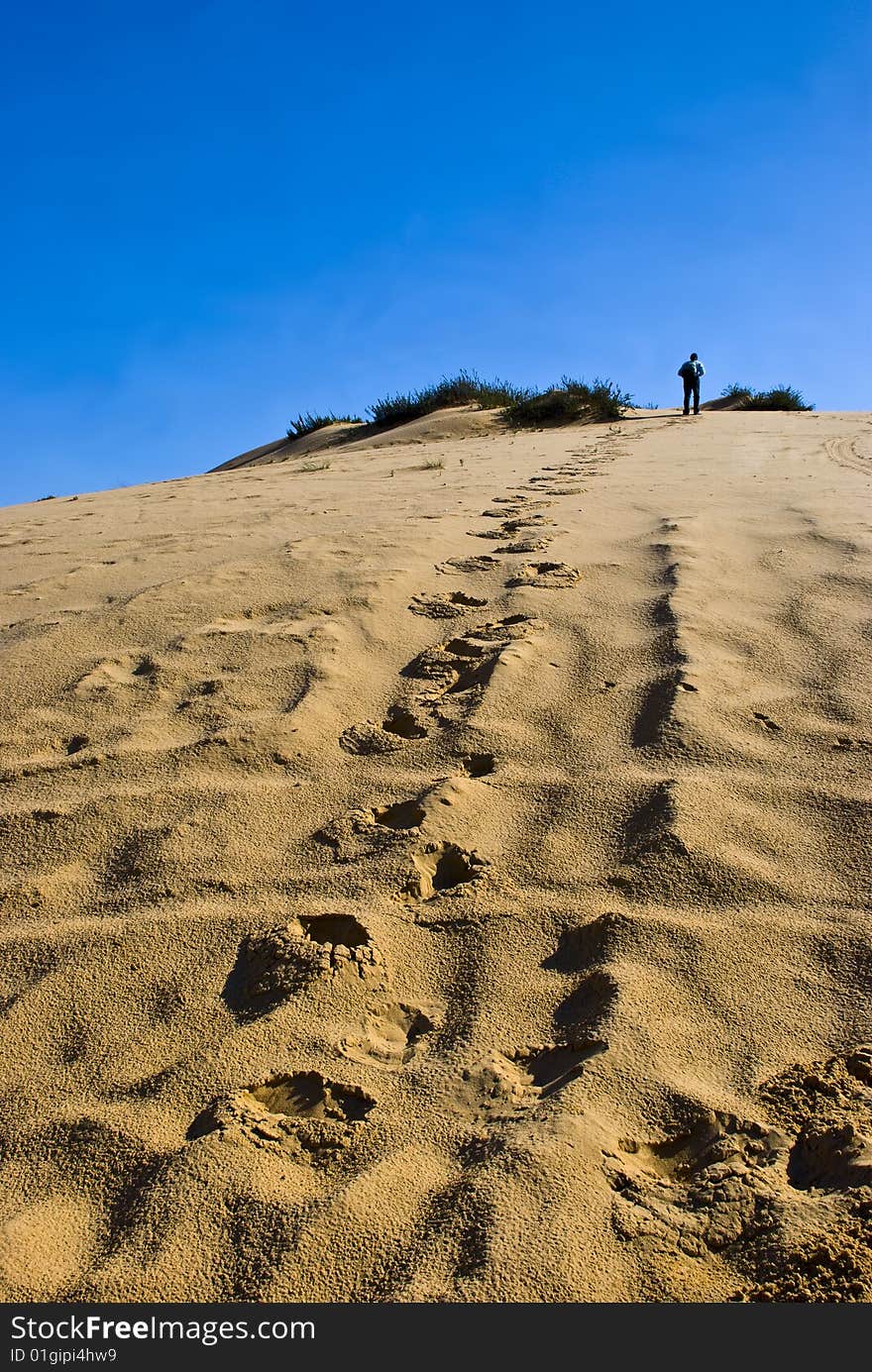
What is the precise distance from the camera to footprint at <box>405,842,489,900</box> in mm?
1848

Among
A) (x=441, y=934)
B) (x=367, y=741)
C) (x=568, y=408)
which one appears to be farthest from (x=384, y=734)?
(x=568, y=408)

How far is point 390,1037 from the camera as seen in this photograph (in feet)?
5.08

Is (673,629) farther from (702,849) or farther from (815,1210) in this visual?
(815,1210)

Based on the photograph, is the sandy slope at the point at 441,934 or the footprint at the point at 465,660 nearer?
the sandy slope at the point at 441,934

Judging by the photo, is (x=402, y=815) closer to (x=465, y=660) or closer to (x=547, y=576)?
(x=465, y=660)

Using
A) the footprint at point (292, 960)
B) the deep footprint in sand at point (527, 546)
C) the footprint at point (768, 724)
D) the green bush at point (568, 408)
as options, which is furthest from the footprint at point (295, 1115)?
the green bush at point (568, 408)

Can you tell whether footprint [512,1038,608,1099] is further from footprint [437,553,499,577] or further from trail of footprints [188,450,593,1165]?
footprint [437,553,499,577]

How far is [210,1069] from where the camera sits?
1.49 meters

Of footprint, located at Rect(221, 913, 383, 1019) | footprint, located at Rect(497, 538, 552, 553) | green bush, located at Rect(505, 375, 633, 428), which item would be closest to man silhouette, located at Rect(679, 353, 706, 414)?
green bush, located at Rect(505, 375, 633, 428)

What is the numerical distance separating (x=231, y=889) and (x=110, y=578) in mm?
2045

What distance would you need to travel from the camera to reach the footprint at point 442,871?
6.06ft

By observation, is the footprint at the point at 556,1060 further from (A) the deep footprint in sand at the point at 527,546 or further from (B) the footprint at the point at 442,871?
(A) the deep footprint in sand at the point at 527,546

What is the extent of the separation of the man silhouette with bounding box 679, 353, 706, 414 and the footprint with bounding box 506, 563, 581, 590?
29.8ft

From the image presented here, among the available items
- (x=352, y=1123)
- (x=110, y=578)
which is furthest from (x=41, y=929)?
(x=110, y=578)
